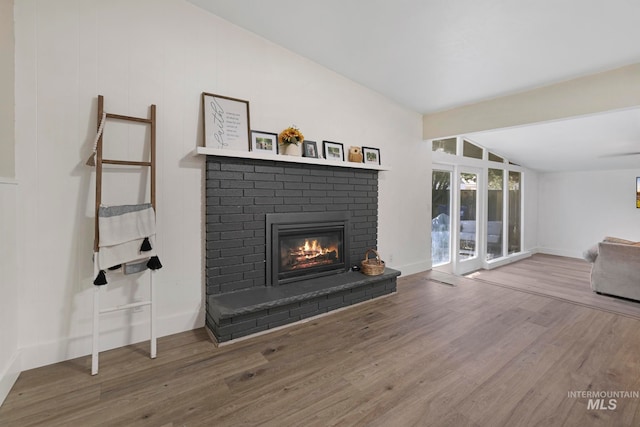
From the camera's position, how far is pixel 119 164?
216 cm

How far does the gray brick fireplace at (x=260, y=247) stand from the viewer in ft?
8.04

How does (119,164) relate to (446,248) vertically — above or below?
above

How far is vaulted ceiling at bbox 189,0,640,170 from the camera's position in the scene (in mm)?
2195

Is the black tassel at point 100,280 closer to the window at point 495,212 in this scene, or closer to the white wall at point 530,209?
the window at point 495,212

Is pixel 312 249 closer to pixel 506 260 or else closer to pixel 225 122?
pixel 225 122

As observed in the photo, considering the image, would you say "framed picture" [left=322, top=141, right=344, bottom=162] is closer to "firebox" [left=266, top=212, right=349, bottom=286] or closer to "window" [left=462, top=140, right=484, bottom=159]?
"firebox" [left=266, top=212, right=349, bottom=286]

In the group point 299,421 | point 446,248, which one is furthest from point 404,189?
point 299,421

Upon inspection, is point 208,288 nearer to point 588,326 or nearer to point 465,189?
point 588,326

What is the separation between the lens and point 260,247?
277 cm

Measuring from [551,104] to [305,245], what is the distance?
3275 millimetres

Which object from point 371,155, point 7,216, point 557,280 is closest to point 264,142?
point 371,155

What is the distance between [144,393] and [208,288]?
0.93 metres

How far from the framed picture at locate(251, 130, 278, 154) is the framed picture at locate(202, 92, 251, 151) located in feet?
0.28

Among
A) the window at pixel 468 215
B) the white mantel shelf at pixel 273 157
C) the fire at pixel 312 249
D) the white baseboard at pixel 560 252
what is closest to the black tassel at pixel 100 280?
the white mantel shelf at pixel 273 157
